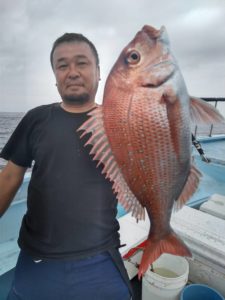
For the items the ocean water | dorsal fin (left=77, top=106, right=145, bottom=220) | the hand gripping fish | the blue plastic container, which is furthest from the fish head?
the ocean water

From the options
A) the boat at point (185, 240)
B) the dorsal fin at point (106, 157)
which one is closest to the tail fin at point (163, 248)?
the dorsal fin at point (106, 157)

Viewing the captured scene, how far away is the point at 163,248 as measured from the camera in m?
1.56

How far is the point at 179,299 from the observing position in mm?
2908

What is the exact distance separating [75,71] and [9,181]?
1.16 meters

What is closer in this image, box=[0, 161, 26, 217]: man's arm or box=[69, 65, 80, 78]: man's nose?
box=[69, 65, 80, 78]: man's nose

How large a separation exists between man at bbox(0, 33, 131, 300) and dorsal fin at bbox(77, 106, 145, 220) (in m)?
0.56

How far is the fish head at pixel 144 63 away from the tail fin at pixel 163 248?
0.93 meters

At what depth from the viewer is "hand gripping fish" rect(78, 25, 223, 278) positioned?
1.28m

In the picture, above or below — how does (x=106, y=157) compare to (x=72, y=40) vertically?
below

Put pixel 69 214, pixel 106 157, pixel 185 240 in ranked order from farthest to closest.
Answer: pixel 185 240 < pixel 69 214 < pixel 106 157

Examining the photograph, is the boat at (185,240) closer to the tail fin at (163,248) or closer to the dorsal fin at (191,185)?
the tail fin at (163,248)

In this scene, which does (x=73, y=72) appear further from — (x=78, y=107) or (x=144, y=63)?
(x=144, y=63)

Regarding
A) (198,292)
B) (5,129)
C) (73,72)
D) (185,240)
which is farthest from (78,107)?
(5,129)

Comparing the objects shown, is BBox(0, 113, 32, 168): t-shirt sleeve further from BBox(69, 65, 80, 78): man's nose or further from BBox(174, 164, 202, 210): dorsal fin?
BBox(174, 164, 202, 210): dorsal fin
